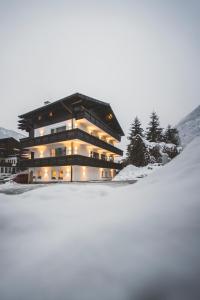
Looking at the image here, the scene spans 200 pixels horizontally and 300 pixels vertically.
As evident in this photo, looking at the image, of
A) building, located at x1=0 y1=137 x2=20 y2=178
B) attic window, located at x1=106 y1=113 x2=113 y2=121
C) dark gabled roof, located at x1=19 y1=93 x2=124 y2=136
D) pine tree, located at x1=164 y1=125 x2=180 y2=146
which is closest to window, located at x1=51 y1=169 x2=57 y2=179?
dark gabled roof, located at x1=19 y1=93 x2=124 y2=136

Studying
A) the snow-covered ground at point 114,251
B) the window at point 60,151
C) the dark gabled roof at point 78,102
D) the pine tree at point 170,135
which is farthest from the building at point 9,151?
the snow-covered ground at point 114,251

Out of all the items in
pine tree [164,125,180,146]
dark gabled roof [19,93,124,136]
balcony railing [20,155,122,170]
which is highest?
dark gabled roof [19,93,124,136]

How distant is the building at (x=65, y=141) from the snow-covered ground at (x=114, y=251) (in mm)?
18341

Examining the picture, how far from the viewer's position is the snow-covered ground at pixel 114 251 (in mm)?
838

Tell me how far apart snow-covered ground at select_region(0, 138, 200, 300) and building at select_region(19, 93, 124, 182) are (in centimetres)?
1834

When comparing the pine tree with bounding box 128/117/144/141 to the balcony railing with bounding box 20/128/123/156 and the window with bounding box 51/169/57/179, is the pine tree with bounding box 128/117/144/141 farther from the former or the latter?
the window with bounding box 51/169/57/179

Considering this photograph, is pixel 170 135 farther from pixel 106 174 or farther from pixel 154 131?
pixel 106 174

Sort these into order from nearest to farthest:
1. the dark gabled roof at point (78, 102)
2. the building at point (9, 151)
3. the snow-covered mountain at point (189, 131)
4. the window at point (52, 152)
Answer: the snow-covered mountain at point (189, 131) → the dark gabled roof at point (78, 102) → the window at point (52, 152) → the building at point (9, 151)

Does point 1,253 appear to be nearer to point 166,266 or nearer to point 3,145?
point 166,266

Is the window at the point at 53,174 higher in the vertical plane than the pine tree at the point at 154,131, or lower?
lower

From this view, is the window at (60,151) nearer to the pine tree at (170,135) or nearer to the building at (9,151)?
the building at (9,151)

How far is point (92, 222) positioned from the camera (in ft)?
4.99

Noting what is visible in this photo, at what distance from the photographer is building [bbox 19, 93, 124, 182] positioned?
2041 cm

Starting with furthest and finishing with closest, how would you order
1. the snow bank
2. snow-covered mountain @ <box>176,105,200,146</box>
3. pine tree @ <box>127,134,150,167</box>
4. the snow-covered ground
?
pine tree @ <box>127,134,150,167</box> < the snow bank < snow-covered mountain @ <box>176,105,200,146</box> < the snow-covered ground
